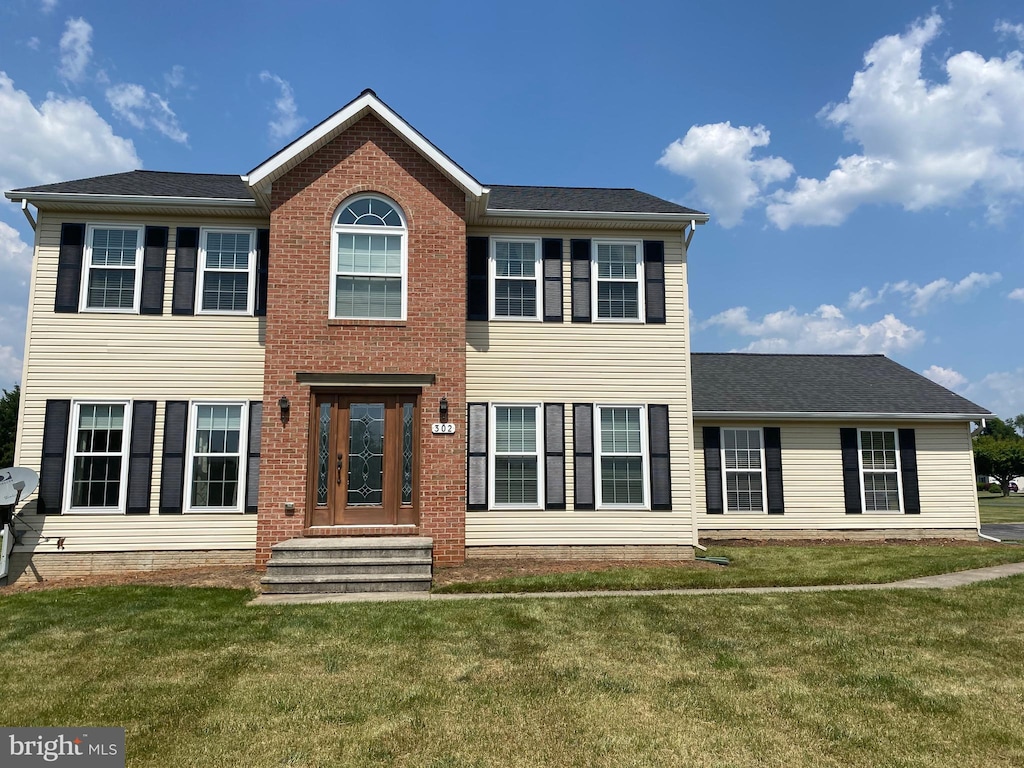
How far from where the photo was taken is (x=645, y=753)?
3754 millimetres

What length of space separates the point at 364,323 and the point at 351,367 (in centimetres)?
76

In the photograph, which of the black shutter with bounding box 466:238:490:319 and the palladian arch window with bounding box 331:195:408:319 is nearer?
the palladian arch window with bounding box 331:195:408:319

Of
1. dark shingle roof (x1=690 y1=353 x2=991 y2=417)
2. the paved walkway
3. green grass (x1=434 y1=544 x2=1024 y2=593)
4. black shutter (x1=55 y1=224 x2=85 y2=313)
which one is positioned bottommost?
the paved walkway

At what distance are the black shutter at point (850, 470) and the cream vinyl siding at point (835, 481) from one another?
98 millimetres

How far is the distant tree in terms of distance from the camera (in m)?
29.8

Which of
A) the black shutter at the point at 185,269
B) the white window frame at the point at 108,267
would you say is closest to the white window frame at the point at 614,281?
the black shutter at the point at 185,269

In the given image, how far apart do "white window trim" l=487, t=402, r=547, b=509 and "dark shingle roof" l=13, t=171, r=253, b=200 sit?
A: 569 cm

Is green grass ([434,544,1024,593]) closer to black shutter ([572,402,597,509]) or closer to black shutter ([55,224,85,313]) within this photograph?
black shutter ([572,402,597,509])

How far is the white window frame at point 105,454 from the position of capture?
10.3m

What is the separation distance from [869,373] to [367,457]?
14.1 m

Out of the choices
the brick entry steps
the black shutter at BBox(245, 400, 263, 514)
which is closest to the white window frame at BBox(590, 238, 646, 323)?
the brick entry steps

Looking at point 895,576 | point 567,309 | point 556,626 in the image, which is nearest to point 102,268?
point 567,309

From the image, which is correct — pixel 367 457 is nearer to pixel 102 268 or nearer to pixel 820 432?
pixel 102 268

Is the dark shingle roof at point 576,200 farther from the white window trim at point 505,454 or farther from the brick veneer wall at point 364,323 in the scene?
the white window trim at point 505,454
